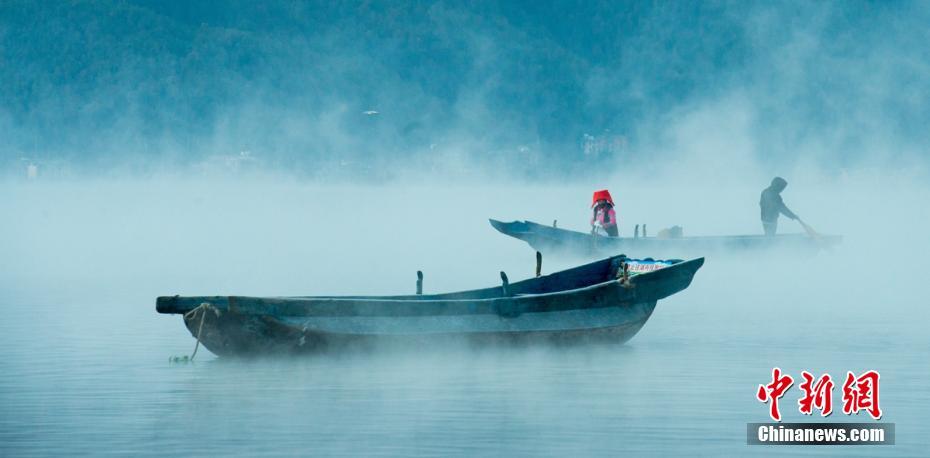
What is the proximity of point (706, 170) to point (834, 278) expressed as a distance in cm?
11489

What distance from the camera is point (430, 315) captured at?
16172 millimetres

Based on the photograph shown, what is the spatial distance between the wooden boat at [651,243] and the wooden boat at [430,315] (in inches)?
405

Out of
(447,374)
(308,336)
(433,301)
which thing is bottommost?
(447,374)

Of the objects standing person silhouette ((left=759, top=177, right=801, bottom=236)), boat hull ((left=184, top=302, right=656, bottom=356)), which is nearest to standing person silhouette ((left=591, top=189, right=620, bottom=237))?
standing person silhouette ((left=759, top=177, right=801, bottom=236))

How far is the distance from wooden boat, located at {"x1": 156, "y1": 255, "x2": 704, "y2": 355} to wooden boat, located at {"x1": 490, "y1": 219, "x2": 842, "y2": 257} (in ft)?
33.7

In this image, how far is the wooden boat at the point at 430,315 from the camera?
15.6 meters

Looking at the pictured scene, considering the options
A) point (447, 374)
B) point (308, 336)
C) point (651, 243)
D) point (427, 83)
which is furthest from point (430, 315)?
point (427, 83)

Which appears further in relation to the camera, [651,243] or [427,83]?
[427,83]

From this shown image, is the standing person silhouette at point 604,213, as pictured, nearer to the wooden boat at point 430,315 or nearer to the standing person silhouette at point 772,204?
the standing person silhouette at point 772,204

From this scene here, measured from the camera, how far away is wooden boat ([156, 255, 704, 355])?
15648 mm

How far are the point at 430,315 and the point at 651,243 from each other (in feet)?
41.8

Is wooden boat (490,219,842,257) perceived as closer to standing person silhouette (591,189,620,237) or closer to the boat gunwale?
standing person silhouette (591,189,620,237)

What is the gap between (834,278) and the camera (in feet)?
98.1

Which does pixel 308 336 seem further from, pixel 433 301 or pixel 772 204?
pixel 772 204
